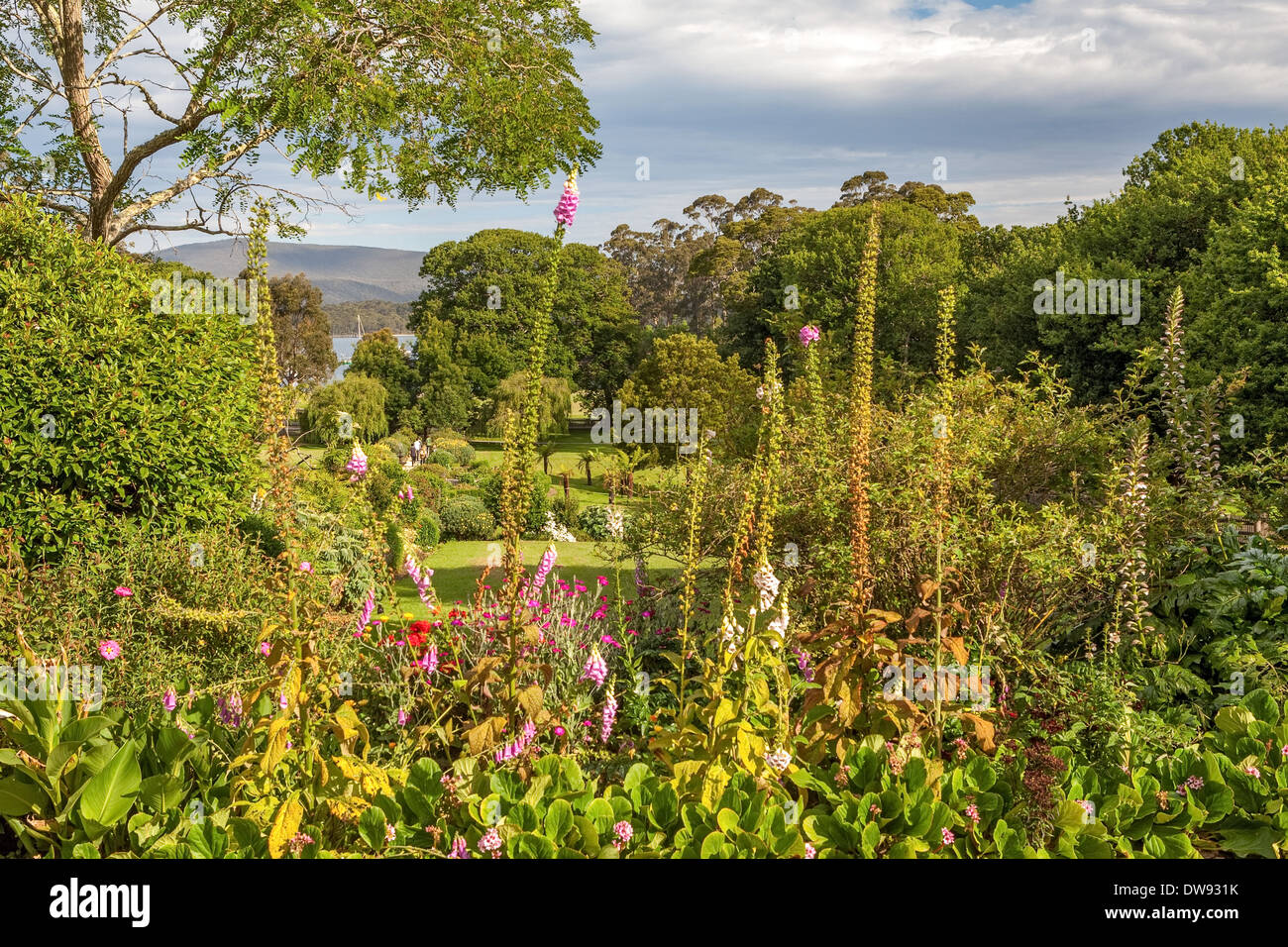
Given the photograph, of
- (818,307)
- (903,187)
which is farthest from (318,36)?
(903,187)

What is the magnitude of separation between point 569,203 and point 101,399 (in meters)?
4.98

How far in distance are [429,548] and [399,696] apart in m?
9.58

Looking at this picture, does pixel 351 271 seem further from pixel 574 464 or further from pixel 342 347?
pixel 574 464

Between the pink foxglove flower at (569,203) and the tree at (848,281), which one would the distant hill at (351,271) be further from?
the pink foxglove flower at (569,203)

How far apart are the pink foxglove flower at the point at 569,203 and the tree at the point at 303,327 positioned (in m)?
45.0

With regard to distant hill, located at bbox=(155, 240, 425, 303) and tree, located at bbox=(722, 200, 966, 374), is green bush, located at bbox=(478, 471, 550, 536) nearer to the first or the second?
tree, located at bbox=(722, 200, 966, 374)

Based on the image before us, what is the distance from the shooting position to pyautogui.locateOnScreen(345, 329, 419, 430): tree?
1451 inches

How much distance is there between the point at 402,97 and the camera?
1212cm

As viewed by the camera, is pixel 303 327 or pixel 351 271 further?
pixel 351 271

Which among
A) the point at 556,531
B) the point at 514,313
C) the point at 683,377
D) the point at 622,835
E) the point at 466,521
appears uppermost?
the point at 514,313

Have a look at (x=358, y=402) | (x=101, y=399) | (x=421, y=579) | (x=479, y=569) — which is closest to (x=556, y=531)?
(x=479, y=569)

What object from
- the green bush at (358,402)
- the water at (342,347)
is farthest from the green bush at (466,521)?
the water at (342,347)

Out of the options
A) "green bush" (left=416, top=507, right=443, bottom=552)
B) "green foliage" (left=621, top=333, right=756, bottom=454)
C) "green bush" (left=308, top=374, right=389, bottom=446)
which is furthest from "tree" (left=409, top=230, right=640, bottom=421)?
"green bush" (left=416, top=507, right=443, bottom=552)

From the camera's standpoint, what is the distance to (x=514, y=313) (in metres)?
39.1
